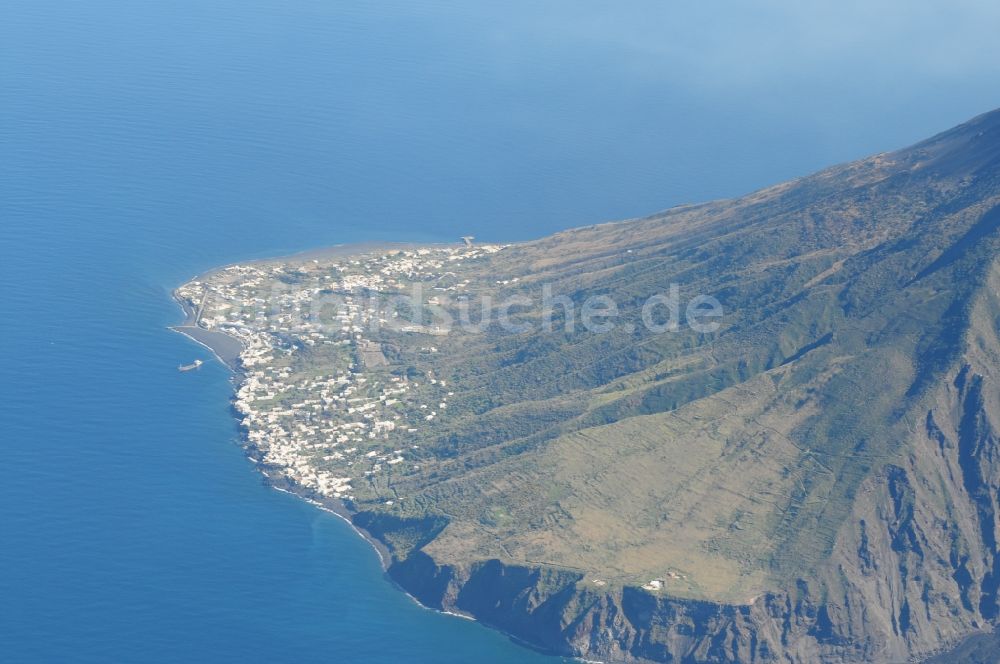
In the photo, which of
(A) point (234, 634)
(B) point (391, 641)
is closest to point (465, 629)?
(B) point (391, 641)

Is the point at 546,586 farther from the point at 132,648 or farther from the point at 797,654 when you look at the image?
the point at 132,648

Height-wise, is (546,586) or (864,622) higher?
(546,586)

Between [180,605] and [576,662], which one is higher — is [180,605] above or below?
above

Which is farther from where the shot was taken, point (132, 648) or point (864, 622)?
point (864, 622)

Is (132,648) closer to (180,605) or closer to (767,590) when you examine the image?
(180,605)

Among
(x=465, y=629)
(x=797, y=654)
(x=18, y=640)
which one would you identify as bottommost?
(x=797, y=654)

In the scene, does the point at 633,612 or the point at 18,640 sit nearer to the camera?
the point at 18,640

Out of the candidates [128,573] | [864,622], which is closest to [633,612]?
[864,622]

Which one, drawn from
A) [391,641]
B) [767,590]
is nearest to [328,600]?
[391,641]
